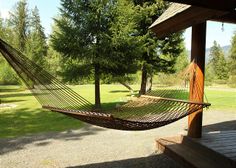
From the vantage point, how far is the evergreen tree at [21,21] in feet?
113

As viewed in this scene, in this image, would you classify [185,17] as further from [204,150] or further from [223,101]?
[223,101]

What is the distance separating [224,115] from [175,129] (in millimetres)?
3478

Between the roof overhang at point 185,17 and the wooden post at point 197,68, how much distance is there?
24 centimetres

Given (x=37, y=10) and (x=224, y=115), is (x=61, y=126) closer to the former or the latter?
(x=224, y=115)

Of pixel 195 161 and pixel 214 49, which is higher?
pixel 214 49

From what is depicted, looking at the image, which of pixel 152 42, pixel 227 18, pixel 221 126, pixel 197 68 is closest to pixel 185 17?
pixel 197 68

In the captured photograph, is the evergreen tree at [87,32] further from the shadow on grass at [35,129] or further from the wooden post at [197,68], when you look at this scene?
the wooden post at [197,68]

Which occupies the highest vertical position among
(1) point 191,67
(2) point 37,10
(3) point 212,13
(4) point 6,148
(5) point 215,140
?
(2) point 37,10

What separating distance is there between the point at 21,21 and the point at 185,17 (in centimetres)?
3445

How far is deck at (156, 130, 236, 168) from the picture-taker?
4195 mm

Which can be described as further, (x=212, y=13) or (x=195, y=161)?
(x=195, y=161)

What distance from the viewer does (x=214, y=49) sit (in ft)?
180

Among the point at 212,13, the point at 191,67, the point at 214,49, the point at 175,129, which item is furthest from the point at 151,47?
the point at 214,49

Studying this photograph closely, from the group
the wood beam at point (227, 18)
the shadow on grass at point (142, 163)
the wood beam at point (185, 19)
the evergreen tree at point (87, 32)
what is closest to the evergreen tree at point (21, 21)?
the evergreen tree at point (87, 32)
